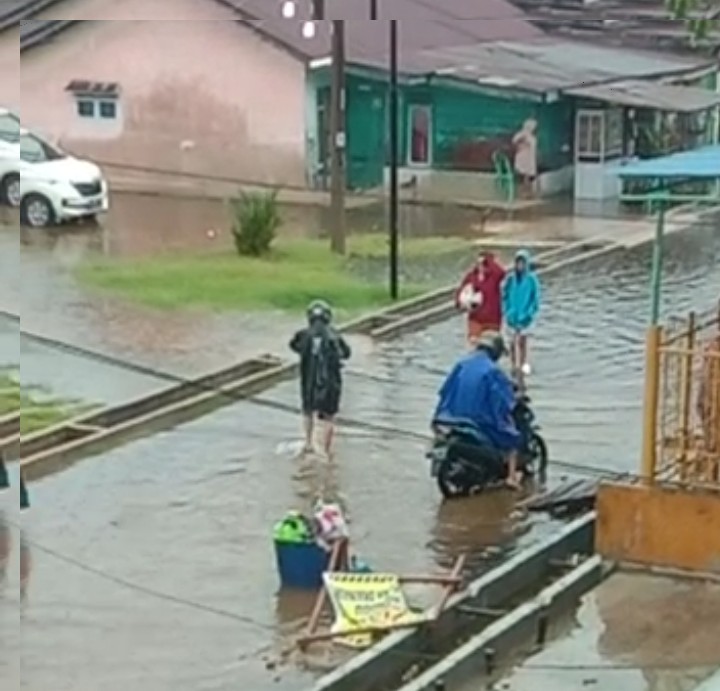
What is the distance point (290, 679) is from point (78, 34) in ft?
93.8

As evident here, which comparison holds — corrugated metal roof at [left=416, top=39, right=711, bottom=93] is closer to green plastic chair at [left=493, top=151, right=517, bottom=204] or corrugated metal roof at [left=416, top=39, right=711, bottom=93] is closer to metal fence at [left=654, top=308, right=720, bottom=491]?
green plastic chair at [left=493, top=151, right=517, bottom=204]

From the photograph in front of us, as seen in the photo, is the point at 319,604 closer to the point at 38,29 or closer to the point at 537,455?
the point at 537,455

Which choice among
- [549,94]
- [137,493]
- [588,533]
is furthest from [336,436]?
[549,94]

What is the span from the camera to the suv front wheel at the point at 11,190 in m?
31.4

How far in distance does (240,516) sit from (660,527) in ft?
11.1

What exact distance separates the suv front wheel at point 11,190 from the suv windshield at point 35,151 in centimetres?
54

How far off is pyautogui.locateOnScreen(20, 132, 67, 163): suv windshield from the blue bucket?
65.7ft

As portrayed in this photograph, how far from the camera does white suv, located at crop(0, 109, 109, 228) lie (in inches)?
1236

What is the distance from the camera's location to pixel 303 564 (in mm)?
12953

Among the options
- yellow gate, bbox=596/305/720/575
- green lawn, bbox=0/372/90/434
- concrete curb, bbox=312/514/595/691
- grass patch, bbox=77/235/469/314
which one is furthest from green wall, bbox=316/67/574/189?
yellow gate, bbox=596/305/720/575

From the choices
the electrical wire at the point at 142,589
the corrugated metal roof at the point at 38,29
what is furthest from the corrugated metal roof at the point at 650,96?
the electrical wire at the point at 142,589

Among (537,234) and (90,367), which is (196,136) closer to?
(537,234)

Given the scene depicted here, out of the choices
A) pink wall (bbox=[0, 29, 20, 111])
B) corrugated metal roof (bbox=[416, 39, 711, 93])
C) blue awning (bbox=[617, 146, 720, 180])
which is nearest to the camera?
blue awning (bbox=[617, 146, 720, 180])

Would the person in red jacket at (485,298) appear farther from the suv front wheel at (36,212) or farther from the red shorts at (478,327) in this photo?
the suv front wheel at (36,212)
